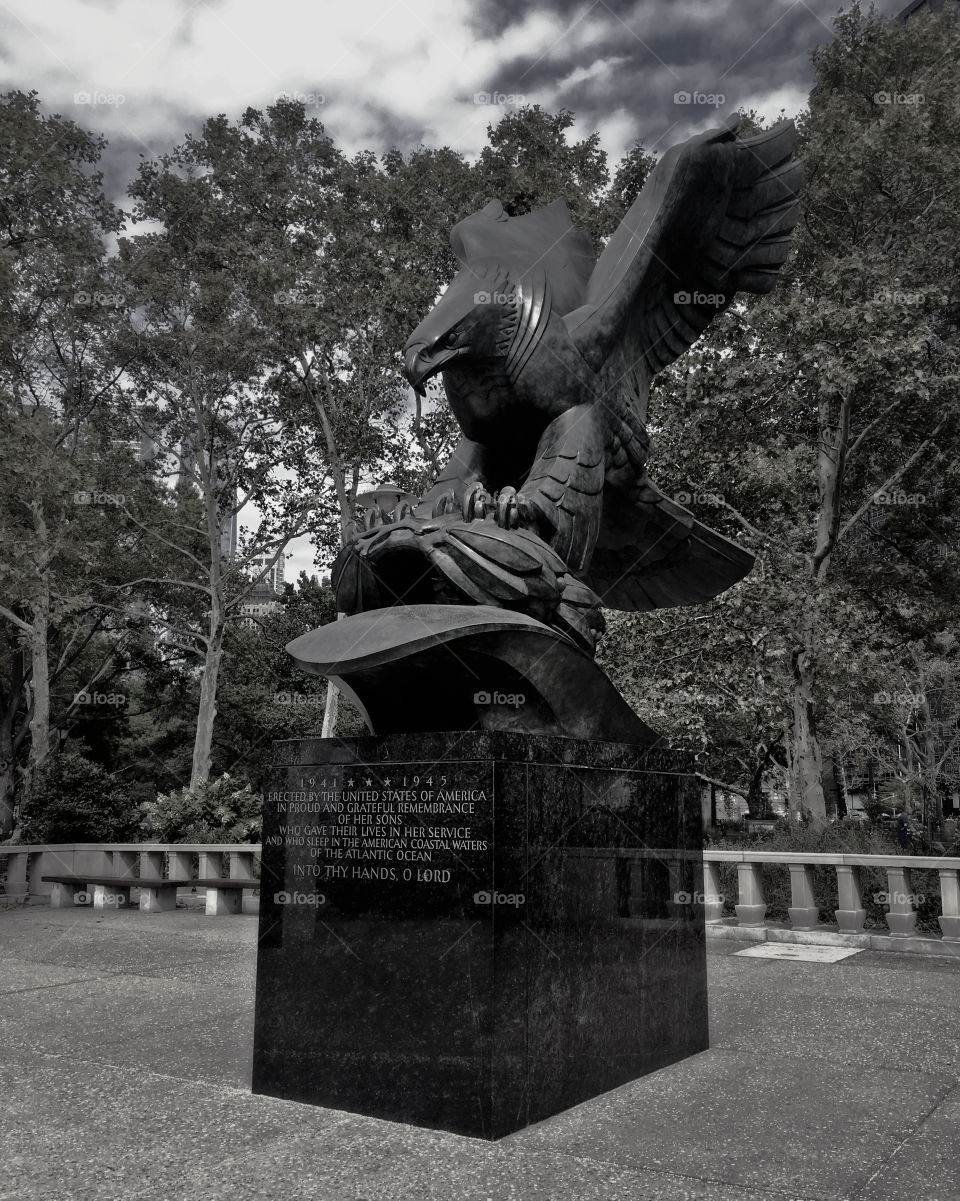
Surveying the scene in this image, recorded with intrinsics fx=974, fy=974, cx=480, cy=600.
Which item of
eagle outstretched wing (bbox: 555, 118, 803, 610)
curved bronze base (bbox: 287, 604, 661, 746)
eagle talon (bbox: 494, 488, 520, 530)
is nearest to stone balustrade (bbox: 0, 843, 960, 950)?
eagle outstretched wing (bbox: 555, 118, 803, 610)

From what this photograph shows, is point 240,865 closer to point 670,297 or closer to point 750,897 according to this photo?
point 750,897

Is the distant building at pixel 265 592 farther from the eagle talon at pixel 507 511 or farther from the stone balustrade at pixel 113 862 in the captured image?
the eagle talon at pixel 507 511

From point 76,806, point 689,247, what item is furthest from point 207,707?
point 689,247

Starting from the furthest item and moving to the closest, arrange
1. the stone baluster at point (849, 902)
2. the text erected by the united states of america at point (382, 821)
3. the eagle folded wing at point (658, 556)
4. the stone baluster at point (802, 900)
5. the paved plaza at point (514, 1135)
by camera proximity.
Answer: the stone baluster at point (802, 900) → the stone baluster at point (849, 902) → the eagle folded wing at point (658, 556) → the text erected by the united states of america at point (382, 821) → the paved plaza at point (514, 1135)

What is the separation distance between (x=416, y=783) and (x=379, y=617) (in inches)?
30.4

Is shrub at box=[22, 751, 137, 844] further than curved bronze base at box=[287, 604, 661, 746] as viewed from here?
Yes

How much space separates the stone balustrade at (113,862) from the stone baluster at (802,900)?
22.2 feet

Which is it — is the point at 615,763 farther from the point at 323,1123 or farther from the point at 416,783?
the point at 323,1123

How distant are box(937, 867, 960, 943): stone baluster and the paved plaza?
327 centimetres

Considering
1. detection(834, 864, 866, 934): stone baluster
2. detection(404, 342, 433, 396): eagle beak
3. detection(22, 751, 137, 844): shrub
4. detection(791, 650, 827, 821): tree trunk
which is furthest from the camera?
detection(22, 751, 137, 844): shrub

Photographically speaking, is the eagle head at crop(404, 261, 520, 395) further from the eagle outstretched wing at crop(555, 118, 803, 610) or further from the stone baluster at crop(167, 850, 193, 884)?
the stone baluster at crop(167, 850, 193, 884)

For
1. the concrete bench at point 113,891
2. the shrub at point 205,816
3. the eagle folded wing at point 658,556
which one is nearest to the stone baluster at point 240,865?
the concrete bench at point 113,891

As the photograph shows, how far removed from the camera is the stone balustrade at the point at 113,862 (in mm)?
12766

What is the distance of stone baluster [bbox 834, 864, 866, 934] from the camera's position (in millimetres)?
9445
